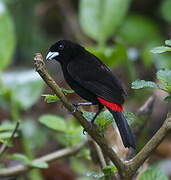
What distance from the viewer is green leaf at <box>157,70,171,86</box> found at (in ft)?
7.90

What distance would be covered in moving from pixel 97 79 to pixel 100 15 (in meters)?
2.57

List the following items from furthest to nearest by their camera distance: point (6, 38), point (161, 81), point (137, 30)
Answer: point (137, 30) → point (6, 38) → point (161, 81)

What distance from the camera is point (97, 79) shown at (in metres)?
2.79

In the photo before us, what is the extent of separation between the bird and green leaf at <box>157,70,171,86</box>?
0.83ft

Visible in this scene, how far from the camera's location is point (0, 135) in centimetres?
304

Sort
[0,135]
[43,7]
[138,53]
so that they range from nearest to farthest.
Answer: [0,135], [138,53], [43,7]

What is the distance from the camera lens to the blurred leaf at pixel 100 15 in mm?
5219

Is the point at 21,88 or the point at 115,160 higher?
the point at 115,160

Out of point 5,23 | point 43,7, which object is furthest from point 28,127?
point 43,7

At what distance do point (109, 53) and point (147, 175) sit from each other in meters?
1.84

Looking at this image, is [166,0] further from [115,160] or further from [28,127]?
[115,160]

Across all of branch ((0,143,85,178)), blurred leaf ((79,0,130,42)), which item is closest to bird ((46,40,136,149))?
branch ((0,143,85,178))

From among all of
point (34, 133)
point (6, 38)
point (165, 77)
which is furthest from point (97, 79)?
point (34, 133)

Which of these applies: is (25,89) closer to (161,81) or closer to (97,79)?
(97,79)
